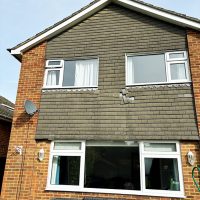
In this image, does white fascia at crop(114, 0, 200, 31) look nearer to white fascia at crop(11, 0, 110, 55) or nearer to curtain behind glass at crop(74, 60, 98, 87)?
white fascia at crop(11, 0, 110, 55)

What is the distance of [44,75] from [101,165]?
3706 millimetres

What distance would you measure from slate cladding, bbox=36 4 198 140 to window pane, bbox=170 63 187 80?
322 millimetres

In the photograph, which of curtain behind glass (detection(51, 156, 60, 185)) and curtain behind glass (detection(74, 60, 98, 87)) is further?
curtain behind glass (detection(74, 60, 98, 87))

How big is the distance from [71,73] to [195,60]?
4148 mm

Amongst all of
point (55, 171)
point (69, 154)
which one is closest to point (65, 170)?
point (55, 171)

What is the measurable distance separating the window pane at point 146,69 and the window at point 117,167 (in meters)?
2.11

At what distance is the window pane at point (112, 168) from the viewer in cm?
671

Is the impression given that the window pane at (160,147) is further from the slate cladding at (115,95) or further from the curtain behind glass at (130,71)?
the curtain behind glass at (130,71)

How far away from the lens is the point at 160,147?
661 cm

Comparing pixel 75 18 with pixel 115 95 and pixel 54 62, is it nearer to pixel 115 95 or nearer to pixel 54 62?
pixel 54 62

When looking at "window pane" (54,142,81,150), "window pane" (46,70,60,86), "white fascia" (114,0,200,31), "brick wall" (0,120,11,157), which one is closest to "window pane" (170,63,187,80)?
"white fascia" (114,0,200,31)

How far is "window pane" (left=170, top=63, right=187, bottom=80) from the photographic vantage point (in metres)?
7.27

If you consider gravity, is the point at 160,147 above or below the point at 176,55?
below

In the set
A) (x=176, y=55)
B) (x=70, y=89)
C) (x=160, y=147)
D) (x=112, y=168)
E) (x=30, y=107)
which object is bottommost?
(x=112, y=168)
